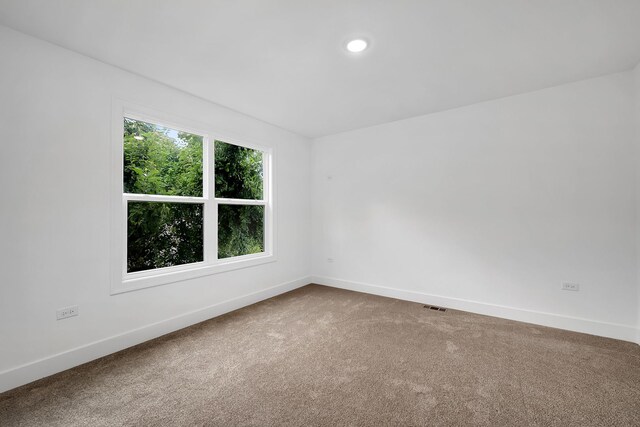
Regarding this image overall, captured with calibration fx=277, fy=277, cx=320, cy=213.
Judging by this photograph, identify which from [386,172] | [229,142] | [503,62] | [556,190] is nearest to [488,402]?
[556,190]

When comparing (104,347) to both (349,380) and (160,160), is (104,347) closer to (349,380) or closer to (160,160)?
(160,160)

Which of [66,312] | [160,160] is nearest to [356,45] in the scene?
[160,160]

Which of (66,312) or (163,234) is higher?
(163,234)

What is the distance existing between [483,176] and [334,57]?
235cm

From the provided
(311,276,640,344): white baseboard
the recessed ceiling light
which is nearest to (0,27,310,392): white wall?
Result: the recessed ceiling light

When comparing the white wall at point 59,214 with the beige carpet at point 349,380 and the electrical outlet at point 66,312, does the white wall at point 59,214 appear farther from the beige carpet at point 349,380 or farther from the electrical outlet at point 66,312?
the beige carpet at point 349,380

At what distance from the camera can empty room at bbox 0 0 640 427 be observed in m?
1.90

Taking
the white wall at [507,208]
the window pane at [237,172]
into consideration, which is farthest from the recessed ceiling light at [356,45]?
the window pane at [237,172]

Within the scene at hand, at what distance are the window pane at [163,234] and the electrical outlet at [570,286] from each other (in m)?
4.09

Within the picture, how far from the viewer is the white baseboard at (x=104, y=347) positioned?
6.72ft

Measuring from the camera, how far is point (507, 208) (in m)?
3.30

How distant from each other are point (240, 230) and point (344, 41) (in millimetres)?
2714

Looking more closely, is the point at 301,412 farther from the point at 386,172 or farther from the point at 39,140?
the point at 386,172

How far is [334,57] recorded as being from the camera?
245 centimetres
